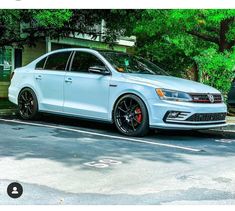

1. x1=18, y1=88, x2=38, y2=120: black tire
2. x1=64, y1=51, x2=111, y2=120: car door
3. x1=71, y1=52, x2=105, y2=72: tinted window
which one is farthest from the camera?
x1=18, y1=88, x2=38, y2=120: black tire

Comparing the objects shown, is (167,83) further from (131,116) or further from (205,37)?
(205,37)

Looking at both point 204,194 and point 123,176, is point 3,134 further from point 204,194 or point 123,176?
point 204,194

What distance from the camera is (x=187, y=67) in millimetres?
11164

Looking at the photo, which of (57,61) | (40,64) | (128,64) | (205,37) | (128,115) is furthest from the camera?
(205,37)

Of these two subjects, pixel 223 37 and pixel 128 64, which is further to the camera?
pixel 223 37

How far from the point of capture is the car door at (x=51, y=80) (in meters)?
6.95

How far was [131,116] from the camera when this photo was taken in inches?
247

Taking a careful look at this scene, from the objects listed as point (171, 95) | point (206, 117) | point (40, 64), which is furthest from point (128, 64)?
point (40, 64)

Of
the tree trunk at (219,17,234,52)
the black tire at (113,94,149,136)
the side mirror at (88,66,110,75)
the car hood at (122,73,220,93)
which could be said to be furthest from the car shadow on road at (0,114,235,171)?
the tree trunk at (219,17,234,52)

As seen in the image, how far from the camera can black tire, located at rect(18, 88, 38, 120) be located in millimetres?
7355

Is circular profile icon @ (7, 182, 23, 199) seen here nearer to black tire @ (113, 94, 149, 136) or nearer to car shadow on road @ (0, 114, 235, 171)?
car shadow on road @ (0, 114, 235, 171)

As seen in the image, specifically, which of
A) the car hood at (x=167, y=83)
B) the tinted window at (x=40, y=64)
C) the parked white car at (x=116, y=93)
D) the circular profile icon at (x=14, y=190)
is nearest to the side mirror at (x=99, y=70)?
the parked white car at (x=116, y=93)

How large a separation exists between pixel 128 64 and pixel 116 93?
2.06 ft
